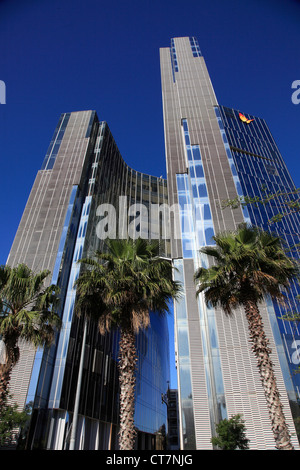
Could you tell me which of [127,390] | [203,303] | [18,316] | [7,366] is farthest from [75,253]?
[127,390]

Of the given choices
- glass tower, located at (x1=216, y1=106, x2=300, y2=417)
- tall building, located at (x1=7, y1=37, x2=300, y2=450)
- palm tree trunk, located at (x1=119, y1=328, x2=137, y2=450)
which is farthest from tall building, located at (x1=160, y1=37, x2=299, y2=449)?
glass tower, located at (x1=216, y1=106, x2=300, y2=417)

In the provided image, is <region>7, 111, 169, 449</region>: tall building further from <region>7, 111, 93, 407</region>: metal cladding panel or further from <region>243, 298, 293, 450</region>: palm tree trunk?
<region>243, 298, 293, 450</region>: palm tree trunk

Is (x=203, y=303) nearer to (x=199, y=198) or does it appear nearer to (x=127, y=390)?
(x=199, y=198)

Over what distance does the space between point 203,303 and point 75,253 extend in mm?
12697

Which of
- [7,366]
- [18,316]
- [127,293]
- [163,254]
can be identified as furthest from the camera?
[163,254]

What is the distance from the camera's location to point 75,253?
2666cm

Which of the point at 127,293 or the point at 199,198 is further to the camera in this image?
the point at 199,198

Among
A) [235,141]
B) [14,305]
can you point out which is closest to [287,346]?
[14,305]

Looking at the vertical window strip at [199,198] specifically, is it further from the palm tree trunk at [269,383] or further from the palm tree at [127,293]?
the palm tree trunk at [269,383]

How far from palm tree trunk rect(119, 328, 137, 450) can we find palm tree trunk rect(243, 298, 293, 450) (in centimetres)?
491

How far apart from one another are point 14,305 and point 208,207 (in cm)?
1711

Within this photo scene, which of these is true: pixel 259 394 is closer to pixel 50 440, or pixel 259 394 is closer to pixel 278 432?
pixel 278 432

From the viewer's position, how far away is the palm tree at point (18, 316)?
1216cm

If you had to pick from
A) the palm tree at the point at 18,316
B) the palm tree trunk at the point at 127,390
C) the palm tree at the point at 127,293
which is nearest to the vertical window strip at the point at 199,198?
the palm tree at the point at 127,293
